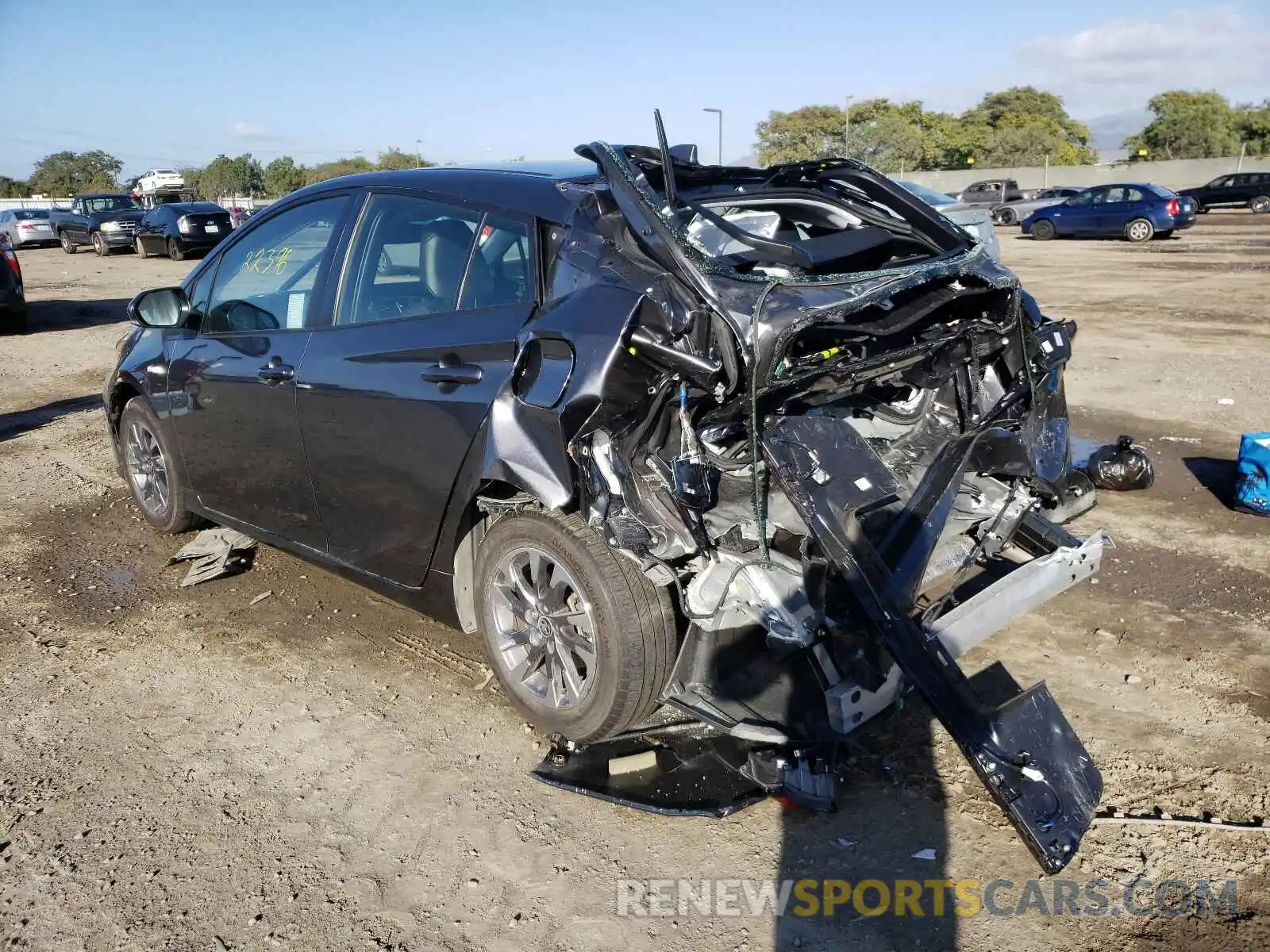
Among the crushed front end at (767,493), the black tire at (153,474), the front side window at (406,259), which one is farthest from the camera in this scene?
the black tire at (153,474)

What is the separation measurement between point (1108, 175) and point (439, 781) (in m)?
56.9

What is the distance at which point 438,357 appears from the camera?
3.40 metres

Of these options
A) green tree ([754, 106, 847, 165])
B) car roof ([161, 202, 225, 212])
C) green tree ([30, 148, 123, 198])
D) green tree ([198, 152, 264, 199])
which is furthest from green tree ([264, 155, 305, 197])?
car roof ([161, 202, 225, 212])

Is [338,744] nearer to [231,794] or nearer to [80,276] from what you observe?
[231,794]

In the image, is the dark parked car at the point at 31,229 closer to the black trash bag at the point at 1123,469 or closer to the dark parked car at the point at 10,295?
the dark parked car at the point at 10,295

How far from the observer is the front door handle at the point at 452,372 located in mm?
3273

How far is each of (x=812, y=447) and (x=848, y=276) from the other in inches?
22.6

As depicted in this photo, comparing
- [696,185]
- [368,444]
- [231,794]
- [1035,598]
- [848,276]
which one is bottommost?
[231,794]

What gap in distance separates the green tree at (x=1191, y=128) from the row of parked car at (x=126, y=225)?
6042 centimetres

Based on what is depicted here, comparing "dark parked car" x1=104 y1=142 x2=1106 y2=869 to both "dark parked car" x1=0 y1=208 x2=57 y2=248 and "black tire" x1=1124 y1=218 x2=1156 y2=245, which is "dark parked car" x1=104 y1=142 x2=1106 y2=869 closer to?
"black tire" x1=1124 y1=218 x2=1156 y2=245

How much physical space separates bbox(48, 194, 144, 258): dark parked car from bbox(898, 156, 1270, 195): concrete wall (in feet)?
120

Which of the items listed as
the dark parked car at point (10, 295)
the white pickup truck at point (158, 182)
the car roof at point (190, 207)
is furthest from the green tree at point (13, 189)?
the dark parked car at point (10, 295)

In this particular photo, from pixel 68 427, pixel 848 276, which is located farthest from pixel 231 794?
pixel 68 427

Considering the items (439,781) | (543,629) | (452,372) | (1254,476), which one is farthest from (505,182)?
(1254,476)
